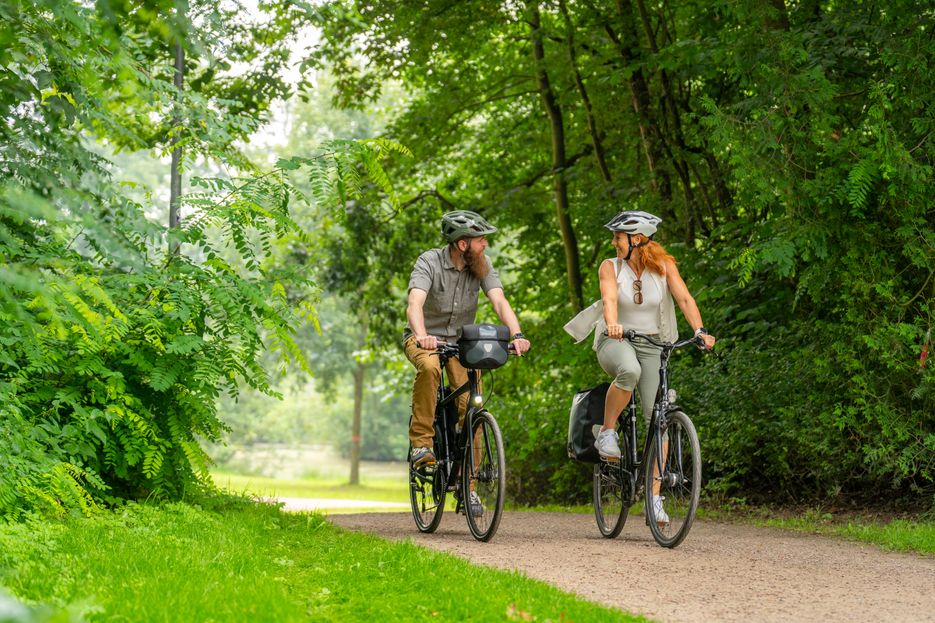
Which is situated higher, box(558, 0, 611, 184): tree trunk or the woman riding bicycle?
box(558, 0, 611, 184): tree trunk

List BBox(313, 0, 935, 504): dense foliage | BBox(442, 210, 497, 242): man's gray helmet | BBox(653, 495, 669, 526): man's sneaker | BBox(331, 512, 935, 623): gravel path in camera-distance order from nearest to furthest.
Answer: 1. BBox(331, 512, 935, 623): gravel path
2. BBox(653, 495, 669, 526): man's sneaker
3. BBox(442, 210, 497, 242): man's gray helmet
4. BBox(313, 0, 935, 504): dense foliage

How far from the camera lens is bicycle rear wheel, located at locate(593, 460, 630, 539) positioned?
24.9 ft

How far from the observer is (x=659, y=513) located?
7.12 m

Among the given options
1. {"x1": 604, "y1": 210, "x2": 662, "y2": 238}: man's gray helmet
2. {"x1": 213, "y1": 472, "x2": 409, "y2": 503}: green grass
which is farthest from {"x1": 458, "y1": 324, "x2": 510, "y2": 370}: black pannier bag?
{"x1": 213, "y1": 472, "x2": 409, "y2": 503}: green grass

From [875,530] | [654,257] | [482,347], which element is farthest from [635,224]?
[875,530]

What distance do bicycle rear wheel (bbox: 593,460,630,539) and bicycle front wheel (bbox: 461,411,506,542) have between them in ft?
2.95

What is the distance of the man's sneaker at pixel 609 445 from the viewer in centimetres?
752

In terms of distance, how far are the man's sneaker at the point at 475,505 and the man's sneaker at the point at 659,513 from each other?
1.17 m

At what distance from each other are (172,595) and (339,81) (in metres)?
13.4

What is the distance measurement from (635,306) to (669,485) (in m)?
1.26

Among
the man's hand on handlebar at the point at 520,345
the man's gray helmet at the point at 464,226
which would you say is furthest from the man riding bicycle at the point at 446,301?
the man's hand on handlebar at the point at 520,345

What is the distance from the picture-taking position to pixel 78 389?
282 inches

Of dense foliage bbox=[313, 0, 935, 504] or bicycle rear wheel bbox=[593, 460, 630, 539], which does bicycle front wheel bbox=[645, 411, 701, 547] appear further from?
dense foliage bbox=[313, 0, 935, 504]

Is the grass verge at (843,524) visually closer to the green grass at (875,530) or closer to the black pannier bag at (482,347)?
the green grass at (875,530)
